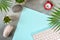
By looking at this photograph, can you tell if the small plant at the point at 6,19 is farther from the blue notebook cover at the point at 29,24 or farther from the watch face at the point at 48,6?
the watch face at the point at 48,6

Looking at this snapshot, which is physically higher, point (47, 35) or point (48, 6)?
point (48, 6)

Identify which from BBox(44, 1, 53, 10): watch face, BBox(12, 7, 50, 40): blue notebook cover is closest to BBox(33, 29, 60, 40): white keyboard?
BBox(12, 7, 50, 40): blue notebook cover

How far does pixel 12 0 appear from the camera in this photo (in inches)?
44.5

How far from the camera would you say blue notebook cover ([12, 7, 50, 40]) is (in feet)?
3.48

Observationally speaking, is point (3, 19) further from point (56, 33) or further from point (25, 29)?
point (56, 33)

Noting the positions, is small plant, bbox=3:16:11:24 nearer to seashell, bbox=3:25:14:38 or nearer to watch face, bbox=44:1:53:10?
seashell, bbox=3:25:14:38

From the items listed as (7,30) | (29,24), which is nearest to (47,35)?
(29,24)

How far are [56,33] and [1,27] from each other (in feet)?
1.07

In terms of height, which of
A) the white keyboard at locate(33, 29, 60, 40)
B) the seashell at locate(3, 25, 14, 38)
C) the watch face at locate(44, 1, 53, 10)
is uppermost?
the watch face at locate(44, 1, 53, 10)

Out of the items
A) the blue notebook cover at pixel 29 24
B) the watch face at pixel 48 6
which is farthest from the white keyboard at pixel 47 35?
the watch face at pixel 48 6

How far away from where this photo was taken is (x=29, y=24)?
1081 millimetres

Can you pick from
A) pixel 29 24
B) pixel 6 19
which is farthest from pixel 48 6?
pixel 6 19

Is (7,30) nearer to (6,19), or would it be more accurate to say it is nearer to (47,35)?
(6,19)

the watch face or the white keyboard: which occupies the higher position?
the watch face
